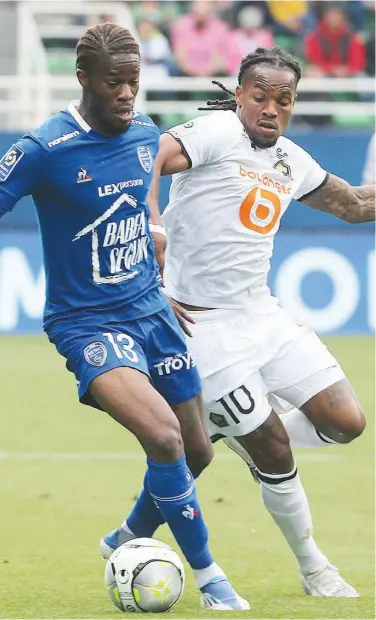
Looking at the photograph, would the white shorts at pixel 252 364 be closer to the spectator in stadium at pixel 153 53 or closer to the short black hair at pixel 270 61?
the short black hair at pixel 270 61

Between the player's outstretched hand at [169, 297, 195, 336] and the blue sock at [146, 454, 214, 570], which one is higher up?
the player's outstretched hand at [169, 297, 195, 336]

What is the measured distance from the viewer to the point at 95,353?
18.8ft

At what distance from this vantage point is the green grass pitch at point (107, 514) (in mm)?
5955

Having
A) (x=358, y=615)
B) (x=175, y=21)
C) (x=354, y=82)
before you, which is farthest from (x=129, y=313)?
(x=175, y=21)

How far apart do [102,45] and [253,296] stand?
1.61m

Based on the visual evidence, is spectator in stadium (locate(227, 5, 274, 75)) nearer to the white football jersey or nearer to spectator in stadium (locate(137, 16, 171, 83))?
spectator in stadium (locate(137, 16, 171, 83))

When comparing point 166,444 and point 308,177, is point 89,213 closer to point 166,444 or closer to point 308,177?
point 166,444

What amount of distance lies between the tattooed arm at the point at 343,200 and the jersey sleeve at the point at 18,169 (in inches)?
71.3

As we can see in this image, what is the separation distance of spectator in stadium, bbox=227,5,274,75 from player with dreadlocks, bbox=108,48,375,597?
11329 millimetres

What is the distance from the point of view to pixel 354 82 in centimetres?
1741

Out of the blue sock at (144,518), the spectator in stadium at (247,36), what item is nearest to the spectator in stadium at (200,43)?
the spectator in stadium at (247,36)

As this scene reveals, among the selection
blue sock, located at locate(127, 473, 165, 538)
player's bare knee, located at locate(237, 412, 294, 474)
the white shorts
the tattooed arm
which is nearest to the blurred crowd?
the tattooed arm

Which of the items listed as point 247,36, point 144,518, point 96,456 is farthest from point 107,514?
point 247,36

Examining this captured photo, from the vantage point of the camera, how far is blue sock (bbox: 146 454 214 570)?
565 centimetres
